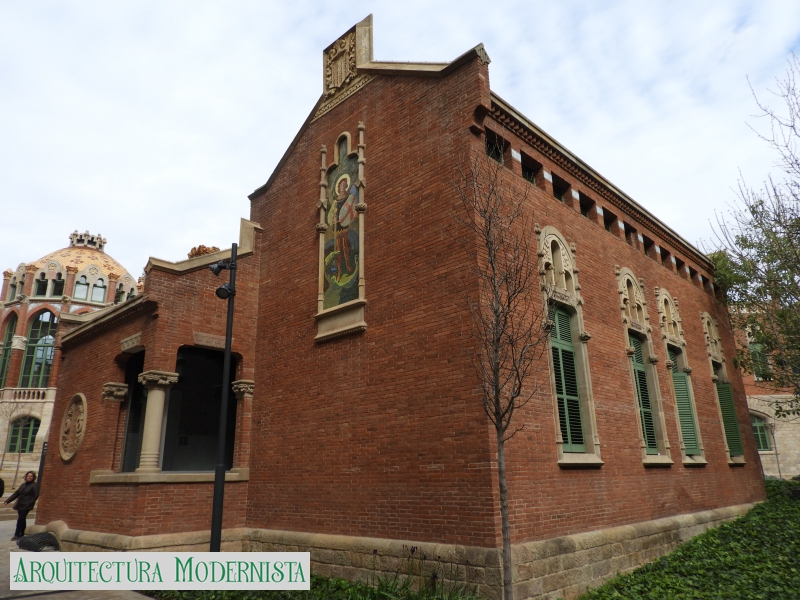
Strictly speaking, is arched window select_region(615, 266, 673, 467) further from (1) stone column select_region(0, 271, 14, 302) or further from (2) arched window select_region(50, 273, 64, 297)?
(1) stone column select_region(0, 271, 14, 302)

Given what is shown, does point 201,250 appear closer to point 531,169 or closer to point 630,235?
point 531,169

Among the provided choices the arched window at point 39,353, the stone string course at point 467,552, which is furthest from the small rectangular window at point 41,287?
the stone string course at point 467,552

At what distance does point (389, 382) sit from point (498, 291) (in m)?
3.04

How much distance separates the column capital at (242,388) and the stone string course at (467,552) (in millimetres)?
2863

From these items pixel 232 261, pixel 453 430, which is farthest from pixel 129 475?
pixel 453 430

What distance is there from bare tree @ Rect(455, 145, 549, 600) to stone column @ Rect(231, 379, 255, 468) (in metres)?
6.24

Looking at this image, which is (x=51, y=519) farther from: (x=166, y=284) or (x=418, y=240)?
(x=418, y=240)

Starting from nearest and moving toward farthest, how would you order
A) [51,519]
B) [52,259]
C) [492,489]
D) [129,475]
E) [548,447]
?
[492,489]
[548,447]
[129,475]
[51,519]
[52,259]

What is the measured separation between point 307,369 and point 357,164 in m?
4.47

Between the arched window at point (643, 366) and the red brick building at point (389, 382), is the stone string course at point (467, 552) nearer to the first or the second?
the red brick building at point (389, 382)

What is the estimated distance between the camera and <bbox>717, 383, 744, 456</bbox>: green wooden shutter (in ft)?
57.3

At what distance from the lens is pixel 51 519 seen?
43.9 ft

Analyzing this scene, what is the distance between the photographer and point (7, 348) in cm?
4069

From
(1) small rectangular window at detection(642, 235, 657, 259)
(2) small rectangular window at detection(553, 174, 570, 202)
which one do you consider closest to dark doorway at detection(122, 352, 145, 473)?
(2) small rectangular window at detection(553, 174, 570, 202)
